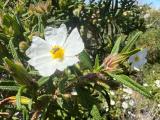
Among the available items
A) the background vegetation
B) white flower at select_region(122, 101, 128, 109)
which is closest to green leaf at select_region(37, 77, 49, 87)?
the background vegetation

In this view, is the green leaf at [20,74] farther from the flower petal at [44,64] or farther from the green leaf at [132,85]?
the green leaf at [132,85]

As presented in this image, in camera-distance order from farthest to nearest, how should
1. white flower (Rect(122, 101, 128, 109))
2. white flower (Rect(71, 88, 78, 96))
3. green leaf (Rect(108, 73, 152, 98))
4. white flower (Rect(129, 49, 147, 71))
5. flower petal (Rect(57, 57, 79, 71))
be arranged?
white flower (Rect(122, 101, 128, 109)), white flower (Rect(129, 49, 147, 71)), white flower (Rect(71, 88, 78, 96)), green leaf (Rect(108, 73, 152, 98)), flower petal (Rect(57, 57, 79, 71))

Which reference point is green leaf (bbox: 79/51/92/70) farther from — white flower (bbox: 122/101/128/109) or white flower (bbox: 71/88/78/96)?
white flower (bbox: 122/101/128/109)

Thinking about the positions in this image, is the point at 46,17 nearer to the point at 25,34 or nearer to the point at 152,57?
the point at 25,34

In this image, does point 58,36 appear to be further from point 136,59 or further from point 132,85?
point 136,59

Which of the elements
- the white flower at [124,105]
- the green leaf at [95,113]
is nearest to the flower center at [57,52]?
the green leaf at [95,113]
